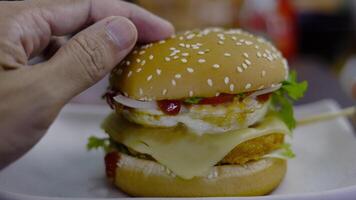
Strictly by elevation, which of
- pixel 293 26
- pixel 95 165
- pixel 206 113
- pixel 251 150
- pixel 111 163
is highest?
pixel 206 113

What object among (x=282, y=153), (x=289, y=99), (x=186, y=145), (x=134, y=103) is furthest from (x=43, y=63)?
(x=289, y=99)

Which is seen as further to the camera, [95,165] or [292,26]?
[292,26]

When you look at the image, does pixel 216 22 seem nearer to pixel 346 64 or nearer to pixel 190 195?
pixel 346 64

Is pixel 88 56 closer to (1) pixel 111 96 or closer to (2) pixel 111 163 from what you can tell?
(1) pixel 111 96

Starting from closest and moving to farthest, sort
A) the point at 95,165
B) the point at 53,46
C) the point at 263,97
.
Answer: the point at 263,97, the point at 53,46, the point at 95,165

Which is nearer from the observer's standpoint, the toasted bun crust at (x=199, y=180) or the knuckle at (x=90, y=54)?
the knuckle at (x=90, y=54)

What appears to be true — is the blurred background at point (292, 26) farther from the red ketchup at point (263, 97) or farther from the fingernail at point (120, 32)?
the fingernail at point (120, 32)

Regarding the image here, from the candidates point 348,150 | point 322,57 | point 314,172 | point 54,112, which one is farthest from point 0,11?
point 322,57

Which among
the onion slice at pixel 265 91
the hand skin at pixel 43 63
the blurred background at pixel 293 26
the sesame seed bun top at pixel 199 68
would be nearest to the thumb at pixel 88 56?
the hand skin at pixel 43 63
